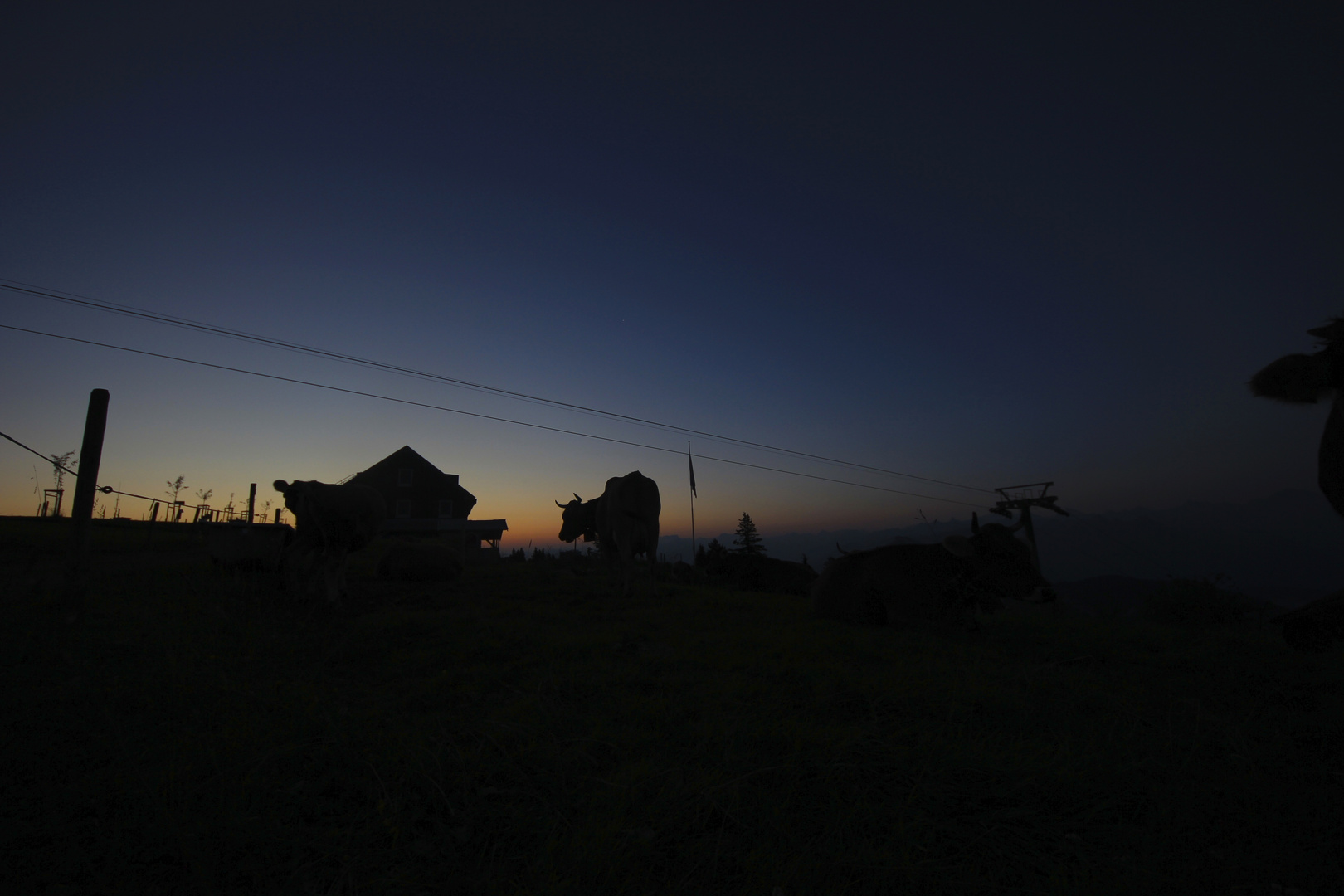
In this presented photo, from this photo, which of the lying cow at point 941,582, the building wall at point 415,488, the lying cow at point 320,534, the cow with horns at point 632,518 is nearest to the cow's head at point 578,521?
the cow with horns at point 632,518

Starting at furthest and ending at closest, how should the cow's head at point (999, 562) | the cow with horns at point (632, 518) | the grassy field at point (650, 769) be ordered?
the cow with horns at point (632, 518) < the cow's head at point (999, 562) < the grassy field at point (650, 769)

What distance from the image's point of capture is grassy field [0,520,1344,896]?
2.00 metres

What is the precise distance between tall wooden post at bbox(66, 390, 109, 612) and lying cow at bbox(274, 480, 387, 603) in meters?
2.11

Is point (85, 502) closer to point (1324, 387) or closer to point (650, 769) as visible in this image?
point (650, 769)

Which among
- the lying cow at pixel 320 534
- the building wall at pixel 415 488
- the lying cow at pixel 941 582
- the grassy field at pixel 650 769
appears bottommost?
the grassy field at pixel 650 769

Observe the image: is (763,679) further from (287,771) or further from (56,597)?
(56,597)

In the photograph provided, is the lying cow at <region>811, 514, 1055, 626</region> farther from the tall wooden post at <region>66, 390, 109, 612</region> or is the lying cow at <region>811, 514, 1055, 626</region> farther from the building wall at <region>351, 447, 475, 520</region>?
the building wall at <region>351, 447, 475, 520</region>

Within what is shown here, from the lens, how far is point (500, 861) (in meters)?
2.03

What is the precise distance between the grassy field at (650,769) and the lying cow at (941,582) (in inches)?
53.4

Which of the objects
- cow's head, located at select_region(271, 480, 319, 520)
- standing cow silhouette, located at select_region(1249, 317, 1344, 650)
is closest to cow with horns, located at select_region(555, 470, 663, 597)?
cow's head, located at select_region(271, 480, 319, 520)

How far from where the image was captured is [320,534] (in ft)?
26.5

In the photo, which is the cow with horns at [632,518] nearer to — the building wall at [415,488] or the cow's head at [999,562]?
the cow's head at [999,562]

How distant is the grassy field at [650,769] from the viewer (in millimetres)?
1999

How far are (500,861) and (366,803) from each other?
2.82 ft
